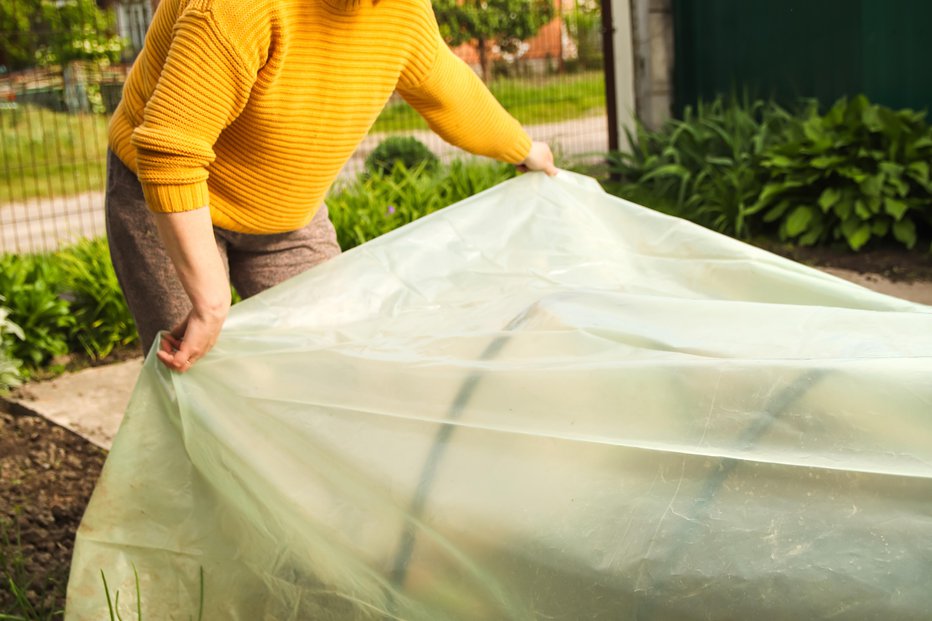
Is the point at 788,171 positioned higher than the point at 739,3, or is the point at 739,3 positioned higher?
the point at 739,3

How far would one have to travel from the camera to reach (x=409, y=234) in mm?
2373

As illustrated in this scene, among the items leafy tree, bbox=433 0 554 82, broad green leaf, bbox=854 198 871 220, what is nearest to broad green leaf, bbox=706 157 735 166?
broad green leaf, bbox=854 198 871 220

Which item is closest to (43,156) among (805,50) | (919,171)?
(805,50)

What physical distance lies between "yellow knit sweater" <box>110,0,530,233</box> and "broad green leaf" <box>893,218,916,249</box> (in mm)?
3677

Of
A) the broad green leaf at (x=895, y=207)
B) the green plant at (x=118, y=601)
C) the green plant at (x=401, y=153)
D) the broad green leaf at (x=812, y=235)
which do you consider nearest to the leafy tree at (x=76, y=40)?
the green plant at (x=401, y=153)

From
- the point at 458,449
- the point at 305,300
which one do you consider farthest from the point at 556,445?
the point at 305,300

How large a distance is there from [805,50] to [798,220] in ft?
5.97

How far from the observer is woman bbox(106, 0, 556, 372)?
176 centimetres

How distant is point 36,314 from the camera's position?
462 centimetres

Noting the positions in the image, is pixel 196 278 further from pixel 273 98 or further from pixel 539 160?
pixel 539 160

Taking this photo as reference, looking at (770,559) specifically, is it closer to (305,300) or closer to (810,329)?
(810,329)

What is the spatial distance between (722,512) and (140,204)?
1407 mm

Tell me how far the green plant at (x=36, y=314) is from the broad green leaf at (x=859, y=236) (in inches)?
153

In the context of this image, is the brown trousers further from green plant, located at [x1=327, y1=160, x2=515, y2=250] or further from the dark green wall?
the dark green wall
